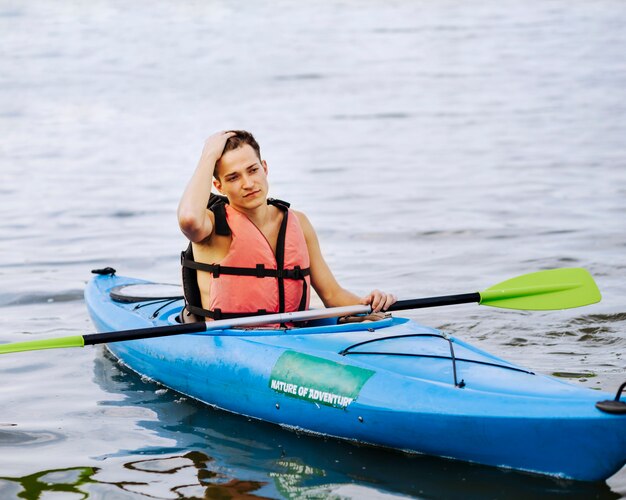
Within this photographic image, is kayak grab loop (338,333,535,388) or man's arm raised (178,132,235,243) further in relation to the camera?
man's arm raised (178,132,235,243)

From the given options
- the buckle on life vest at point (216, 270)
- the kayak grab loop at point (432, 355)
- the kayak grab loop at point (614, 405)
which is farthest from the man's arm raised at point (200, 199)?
the kayak grab loop at point (614, 405)

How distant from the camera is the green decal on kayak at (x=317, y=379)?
4237mm

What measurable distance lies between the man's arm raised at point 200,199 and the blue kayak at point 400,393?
47 centimetres

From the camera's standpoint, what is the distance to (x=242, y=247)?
4.74 meters

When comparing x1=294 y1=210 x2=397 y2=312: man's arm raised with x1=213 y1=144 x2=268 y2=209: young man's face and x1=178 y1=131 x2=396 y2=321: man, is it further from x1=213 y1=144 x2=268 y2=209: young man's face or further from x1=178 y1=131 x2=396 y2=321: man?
x1=213 y1=144 x2=268 y2=209: young man's face

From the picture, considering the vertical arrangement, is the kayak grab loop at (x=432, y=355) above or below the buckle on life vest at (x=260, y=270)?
below

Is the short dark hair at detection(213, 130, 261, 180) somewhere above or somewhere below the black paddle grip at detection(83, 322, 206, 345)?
above

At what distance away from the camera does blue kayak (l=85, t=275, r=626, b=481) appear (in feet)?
12.1

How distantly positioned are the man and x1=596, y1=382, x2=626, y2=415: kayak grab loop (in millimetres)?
1331

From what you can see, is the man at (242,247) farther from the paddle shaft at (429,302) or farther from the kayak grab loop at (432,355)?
the kayak grab loop at (432,355)

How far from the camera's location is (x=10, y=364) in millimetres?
5746

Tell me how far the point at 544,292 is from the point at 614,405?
1.49m

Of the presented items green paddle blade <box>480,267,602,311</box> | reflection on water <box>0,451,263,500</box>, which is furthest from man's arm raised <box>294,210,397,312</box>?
Answer: reflection on water <box>0,451,263,500</box>

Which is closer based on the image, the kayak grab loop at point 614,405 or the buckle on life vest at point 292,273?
the kayak grab loop at point 614,405
